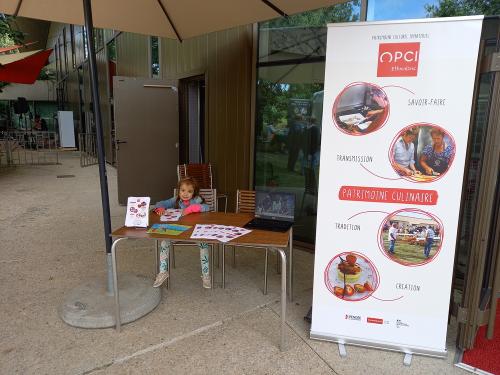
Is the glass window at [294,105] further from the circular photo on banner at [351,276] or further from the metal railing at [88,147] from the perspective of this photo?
the metal railing at [88,147]

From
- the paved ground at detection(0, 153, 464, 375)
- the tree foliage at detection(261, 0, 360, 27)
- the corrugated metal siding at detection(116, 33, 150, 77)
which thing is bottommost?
the paved ground at detection(0, 153, 464, 375)

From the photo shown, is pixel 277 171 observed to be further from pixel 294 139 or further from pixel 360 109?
A: pixel 360 109

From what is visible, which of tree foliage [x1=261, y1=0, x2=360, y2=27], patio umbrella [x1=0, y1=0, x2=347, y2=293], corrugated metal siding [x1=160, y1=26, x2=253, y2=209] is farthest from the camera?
corrugated metal siding [x1=160, y1=26, x2=253, y2=209]

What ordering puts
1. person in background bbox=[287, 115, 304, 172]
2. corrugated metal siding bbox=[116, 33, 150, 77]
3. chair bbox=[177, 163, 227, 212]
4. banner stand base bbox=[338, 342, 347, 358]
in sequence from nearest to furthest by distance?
banner stand base bbox=[338, 342, 347, 358] → person in background bbox=[287, 115, 304, 172] → chair bbox=[177, 163, 227, 212] → corrugated metal siding bbox=[116, 33, 150, 77]

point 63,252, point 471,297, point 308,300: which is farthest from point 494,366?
point 63,252

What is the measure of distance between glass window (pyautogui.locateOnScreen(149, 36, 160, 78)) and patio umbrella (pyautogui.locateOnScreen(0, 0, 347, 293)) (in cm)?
359

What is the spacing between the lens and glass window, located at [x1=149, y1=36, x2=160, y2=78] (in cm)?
698

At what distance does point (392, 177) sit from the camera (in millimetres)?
2180

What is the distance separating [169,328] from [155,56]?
5.87m

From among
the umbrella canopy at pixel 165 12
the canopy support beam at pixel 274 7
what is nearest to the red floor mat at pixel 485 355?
the umbrella canopy at pixel 165 12

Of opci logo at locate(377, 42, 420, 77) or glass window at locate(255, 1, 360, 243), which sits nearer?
opci logo at locate(377, 42, 420, 77)

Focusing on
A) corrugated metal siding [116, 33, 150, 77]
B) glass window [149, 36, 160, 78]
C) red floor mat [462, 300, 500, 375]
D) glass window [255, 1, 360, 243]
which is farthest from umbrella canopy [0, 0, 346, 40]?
corrugated metal siding [116, 33, 150, 77]

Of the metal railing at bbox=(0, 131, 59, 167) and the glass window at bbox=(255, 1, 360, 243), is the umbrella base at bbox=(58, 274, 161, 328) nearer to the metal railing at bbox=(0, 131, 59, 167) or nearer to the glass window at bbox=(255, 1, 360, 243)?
the glass window at bbox=(255, 1, 360, 243)

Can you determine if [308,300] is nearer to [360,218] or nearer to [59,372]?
[360,218]
